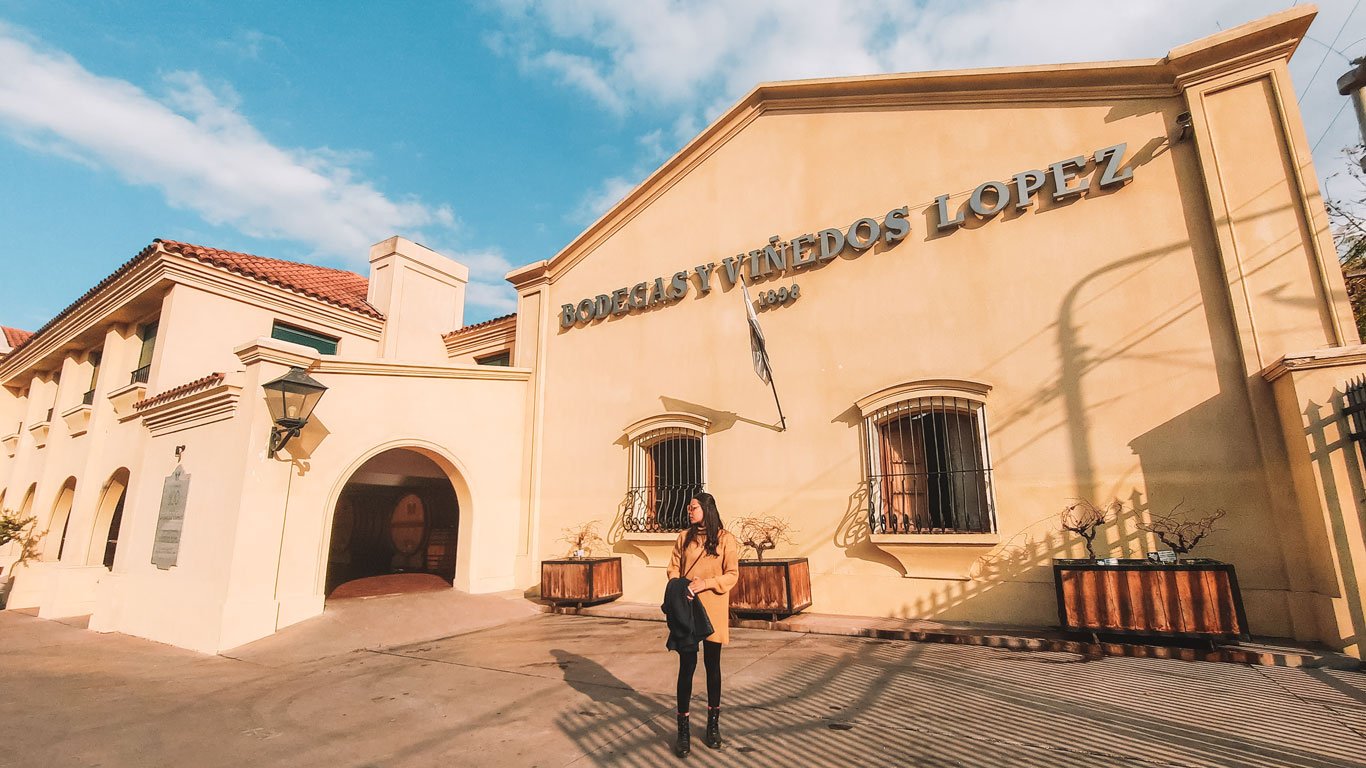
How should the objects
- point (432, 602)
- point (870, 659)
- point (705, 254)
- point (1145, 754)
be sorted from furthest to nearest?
1. point (705, 254)
2. point (432, 602)
3. point (870, 659)
4. point (1145, 754)

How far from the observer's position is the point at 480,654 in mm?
7027

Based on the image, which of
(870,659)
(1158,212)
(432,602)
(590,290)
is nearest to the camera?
(870,659)

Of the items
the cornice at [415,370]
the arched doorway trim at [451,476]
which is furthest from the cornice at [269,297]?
the arched doorway trim at [451,476]

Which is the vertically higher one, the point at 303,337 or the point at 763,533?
the point at 303,337

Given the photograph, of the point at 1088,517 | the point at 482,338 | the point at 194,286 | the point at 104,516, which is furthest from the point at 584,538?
the point at 104,516

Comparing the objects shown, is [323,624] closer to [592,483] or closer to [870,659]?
[592,483]

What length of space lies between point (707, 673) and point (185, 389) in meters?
10.0

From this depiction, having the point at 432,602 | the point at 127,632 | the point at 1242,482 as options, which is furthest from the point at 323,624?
the point at 1242,482

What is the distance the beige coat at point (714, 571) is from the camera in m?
4.11

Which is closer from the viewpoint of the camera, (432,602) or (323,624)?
(323,624)

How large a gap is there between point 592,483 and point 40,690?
273 inches

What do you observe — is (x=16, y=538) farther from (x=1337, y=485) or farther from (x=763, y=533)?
(x=1337, y=485)

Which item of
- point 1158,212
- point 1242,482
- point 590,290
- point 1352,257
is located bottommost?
point 1242,482

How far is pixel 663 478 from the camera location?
10.2 metres
